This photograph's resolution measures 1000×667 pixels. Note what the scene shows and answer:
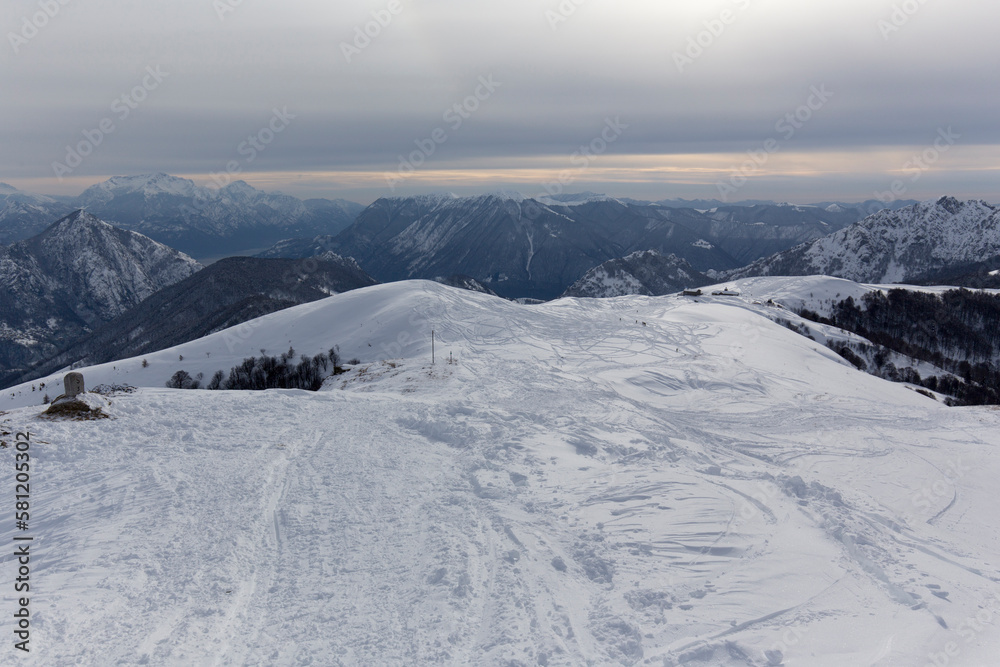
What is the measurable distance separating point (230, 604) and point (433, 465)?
305 inches

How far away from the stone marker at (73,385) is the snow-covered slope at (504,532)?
1470 mm

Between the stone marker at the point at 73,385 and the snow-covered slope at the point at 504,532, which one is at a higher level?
Answer: the stone marker at the point at 73,385

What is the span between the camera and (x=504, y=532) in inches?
528

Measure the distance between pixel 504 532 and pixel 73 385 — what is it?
17.2 metres

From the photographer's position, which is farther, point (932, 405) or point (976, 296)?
point (976, 296)

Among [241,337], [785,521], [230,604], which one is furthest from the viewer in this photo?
[241,337]

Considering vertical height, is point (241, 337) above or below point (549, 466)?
below

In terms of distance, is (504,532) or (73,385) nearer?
(504,532)

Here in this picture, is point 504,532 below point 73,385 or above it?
below

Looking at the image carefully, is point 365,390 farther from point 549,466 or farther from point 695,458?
point 695,458

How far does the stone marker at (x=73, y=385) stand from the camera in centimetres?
1858

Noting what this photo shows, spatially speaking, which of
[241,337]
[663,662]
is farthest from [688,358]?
[241,337]

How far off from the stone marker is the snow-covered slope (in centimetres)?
147

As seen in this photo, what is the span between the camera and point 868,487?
18.0 m
